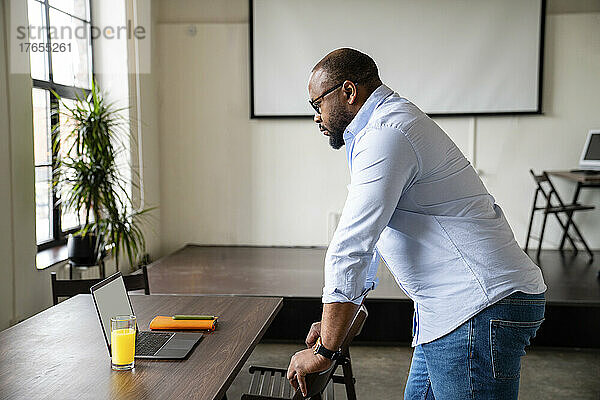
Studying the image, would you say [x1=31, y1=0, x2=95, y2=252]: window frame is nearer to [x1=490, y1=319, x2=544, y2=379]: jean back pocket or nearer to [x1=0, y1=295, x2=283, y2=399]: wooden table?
[x1=0, y1=295, x2=283, y2=399]: wooden table

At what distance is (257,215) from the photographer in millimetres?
6348

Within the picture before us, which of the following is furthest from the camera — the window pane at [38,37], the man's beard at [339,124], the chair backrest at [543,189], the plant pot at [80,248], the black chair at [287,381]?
the chair backrest at [543,189]

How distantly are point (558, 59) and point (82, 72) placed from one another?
399 cm

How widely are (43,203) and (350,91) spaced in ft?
10.6

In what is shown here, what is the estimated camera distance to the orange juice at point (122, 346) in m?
1.66

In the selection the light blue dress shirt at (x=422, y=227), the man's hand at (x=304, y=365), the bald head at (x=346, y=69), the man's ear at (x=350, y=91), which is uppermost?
the bald head at (x=346, y=69)

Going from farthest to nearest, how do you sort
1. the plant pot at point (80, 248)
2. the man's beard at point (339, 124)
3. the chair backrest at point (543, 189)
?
1. the chair backrest at point (543, 189)
2. the plant pot at point (80, 248)
3. the man's beard at point (339, 124)

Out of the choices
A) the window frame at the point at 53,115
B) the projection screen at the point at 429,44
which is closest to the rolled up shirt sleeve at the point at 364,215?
the window frame at the point at 53,115

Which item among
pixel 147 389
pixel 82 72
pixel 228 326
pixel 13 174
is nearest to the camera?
pixel 147 389

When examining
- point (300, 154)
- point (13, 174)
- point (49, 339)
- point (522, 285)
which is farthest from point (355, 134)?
point (300, 154)

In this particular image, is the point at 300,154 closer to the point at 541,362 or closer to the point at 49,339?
the point at 541,362

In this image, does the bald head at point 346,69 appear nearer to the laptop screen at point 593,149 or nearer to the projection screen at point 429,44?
the projection screen at point 429,44

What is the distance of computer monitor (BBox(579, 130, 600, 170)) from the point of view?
5676 millimetres

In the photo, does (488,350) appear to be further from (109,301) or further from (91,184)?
(91,184)
